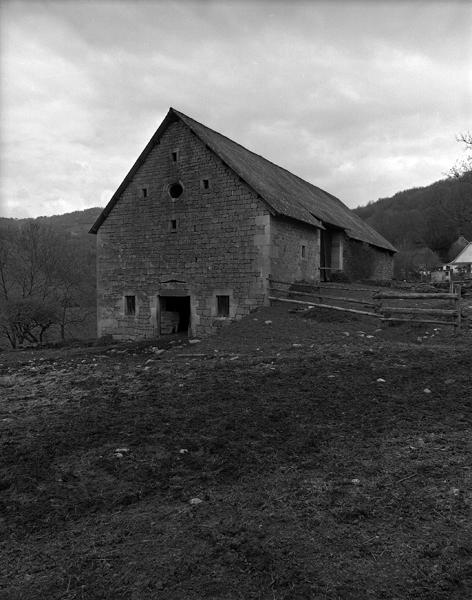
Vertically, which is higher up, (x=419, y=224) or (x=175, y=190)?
(x=419, y=224)

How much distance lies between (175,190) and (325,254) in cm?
901

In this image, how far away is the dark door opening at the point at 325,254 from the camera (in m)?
22.5

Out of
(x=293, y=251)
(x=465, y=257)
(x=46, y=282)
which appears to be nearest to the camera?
(x=293, y=251)

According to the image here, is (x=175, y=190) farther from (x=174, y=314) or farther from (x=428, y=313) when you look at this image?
(x=428, y=313)

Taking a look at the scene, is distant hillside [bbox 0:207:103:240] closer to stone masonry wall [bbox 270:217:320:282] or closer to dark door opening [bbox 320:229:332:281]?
dark door opening [bbox 320:229:332:281]

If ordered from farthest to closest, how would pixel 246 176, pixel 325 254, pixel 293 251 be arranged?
pixel 325 254 → pixel 293 251 → pixel 246 176

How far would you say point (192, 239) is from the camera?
16953 millimetres

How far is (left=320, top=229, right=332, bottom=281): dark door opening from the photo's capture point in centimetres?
2252

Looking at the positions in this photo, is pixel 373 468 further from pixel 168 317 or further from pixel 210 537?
pixel 168 317

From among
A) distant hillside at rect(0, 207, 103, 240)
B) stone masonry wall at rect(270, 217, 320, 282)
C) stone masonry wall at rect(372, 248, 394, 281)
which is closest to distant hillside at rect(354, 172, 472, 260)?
stone masonry wall at rect(372, 248, 394, 281)

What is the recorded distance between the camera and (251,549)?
338 centimetres

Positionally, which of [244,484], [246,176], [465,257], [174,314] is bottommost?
[244,484]

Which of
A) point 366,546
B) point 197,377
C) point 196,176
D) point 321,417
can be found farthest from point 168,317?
point 366,546

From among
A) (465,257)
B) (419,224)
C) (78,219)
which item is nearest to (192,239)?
(78,219)
